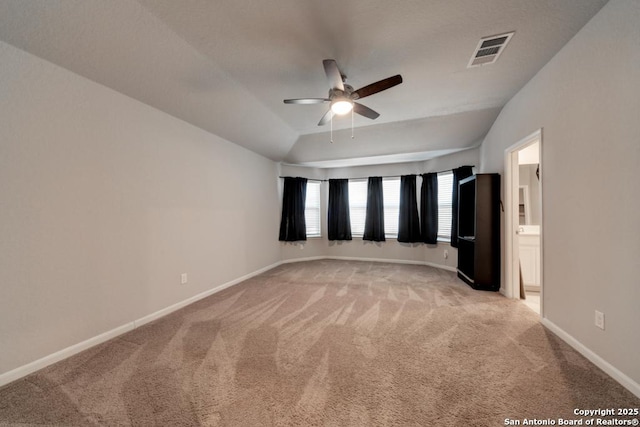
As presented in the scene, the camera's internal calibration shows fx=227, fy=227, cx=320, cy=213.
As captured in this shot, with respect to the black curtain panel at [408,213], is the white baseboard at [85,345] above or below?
below

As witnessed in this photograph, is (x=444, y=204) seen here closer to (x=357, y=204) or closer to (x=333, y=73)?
(x=357, y=204)

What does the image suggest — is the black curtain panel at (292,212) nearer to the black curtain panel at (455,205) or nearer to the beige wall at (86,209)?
the beige wall at (86,209)

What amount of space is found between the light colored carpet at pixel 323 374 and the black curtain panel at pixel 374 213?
284 cm

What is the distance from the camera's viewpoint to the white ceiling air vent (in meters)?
1.96

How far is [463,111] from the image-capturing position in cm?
338

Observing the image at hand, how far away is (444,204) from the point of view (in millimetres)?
4969

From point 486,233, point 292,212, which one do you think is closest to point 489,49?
point 486,233

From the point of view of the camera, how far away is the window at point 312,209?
602 centimetres

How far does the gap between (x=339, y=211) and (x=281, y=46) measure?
429 cm

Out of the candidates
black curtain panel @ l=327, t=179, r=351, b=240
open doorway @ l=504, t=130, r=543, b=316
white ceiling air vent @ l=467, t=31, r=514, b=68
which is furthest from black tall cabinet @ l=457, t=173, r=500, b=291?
black curtain panel @ l=327, t=179, r=351, b=240

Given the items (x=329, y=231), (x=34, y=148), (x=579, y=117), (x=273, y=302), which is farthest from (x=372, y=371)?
(x=329, y=231)

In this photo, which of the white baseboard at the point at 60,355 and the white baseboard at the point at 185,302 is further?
the white baseboard at the point at 185,302

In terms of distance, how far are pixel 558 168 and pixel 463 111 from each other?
164 cm

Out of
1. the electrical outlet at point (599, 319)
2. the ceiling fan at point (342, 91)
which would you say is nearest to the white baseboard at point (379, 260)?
the electrical outlet at point (599, 319)
